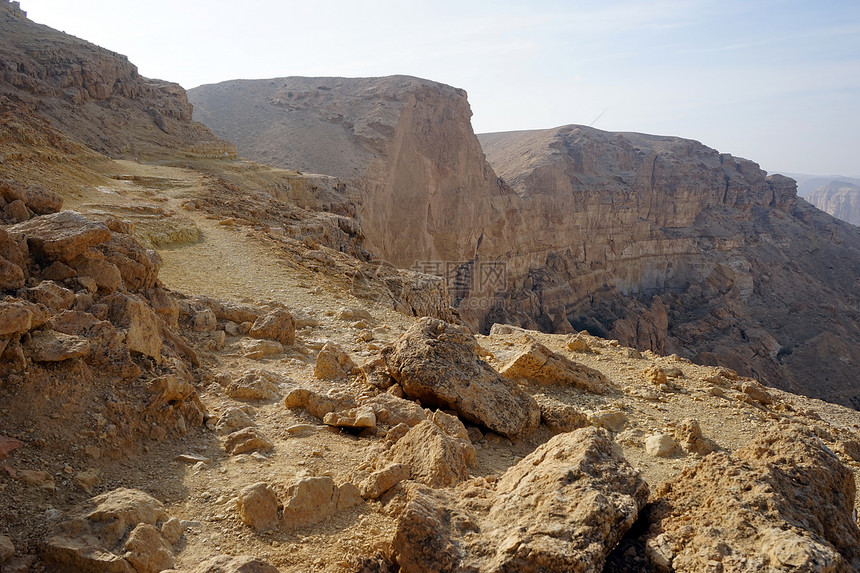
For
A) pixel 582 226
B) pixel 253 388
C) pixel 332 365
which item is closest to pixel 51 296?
pixel 253 388

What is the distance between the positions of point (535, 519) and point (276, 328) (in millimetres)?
4406

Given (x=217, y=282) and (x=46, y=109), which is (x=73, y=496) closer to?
(x=217, y=282)

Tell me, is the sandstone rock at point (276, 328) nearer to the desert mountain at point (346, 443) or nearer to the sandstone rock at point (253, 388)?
the desert mountain at point (346, 443)

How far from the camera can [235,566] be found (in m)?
2.16

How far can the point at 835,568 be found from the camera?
79.9 inches

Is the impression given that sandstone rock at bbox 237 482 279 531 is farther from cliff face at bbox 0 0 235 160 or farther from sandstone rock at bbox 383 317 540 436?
cliff face at bbox 0 0 235 160

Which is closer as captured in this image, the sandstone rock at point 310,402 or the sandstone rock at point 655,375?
the sandstone rock at point 310,402

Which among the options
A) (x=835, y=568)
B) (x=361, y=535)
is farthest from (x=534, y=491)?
(x=835, y=568)

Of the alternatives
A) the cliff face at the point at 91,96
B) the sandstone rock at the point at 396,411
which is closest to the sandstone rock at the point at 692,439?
the sandstone rock at the point at 396,411

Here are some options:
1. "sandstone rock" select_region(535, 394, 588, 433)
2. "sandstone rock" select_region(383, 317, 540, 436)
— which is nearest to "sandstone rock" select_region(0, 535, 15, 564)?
"sandstone rock" select_region(383, 317, 540, 436)

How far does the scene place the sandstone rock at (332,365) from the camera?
526 cm

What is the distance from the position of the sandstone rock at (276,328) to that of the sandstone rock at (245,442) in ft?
7.99

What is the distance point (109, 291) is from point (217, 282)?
4.05 meters

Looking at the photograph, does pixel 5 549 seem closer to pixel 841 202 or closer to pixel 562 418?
pixel 562 418
